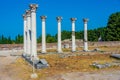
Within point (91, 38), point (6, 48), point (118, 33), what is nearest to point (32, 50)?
point (6, 48)

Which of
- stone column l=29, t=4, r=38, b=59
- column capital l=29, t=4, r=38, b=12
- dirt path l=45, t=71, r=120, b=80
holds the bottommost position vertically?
dirt path l=45, t=71, r=120, b=80

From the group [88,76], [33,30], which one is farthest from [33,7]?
[88,76]

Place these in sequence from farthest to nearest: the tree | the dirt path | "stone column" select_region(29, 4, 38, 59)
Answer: the tree, "stone column" select_region(29, 4, 38, 59), the dirt path

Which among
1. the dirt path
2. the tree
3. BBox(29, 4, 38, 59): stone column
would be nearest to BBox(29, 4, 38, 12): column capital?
BBox(29, 4, 38, 59): stone column

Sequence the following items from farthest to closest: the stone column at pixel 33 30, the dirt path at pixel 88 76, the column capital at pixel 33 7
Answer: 1. the column capital at pixel 33 7
2. the stone column at pixel 33 30
3. the dirt path at pixel 88 76

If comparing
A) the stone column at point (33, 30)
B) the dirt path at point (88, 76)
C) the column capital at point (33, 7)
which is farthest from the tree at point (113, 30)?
the dirt path at point (88, 76)

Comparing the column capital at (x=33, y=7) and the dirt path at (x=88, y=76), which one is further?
the column capital at (x=33, y=7)

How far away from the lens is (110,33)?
243ft

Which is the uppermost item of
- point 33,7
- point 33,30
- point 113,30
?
point 113,30

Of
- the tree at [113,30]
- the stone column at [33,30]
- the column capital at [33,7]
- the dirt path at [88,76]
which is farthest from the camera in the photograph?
the tree at [113,30]

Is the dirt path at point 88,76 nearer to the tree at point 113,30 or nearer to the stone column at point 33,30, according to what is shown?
the stone column at point 33,30

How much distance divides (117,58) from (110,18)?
47.2 meters

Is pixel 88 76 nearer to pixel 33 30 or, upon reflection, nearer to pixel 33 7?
pixel 33 30

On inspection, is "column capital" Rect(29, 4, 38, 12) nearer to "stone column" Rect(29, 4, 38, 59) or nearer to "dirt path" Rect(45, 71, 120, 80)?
"stone column" Rect(29, 4, 38, 59)
